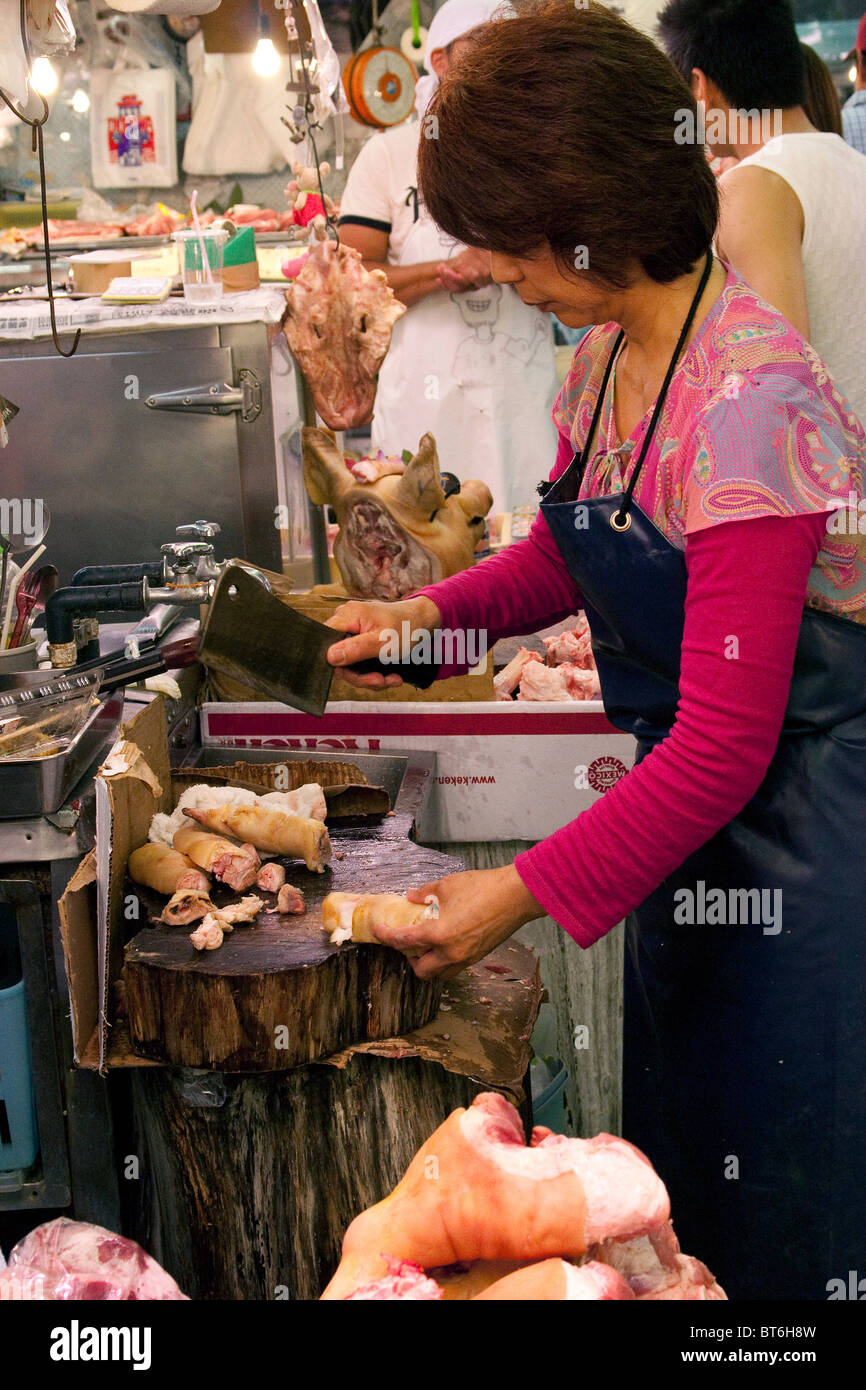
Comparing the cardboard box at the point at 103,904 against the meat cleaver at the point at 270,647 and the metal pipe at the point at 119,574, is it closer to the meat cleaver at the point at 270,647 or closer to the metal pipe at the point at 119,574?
the meat cleaver at the point at 270,647

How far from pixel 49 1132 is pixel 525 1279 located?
1241 mm

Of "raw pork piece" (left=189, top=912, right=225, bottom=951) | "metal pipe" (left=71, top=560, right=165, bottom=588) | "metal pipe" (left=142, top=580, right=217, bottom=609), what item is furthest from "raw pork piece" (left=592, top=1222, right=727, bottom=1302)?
"metal pipe" (left=71, top=560, right=165, bottom=588)

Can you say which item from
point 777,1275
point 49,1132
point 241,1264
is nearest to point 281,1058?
point 241,1264

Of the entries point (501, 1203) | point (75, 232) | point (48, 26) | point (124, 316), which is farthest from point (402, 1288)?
point (75, 232)

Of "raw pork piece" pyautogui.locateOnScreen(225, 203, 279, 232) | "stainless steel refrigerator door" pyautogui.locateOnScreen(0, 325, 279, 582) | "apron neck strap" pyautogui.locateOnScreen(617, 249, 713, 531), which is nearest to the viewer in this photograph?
"apron neck strap" pyautogui.locateOnScreen(617, 249, 713, 531)

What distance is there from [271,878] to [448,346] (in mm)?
3132

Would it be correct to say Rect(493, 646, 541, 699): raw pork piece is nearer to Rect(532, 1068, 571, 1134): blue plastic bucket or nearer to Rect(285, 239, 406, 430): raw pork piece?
Rect(532, 1068, 571, 1134): blue plastic bucket

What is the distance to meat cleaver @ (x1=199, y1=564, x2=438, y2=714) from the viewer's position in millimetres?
1927

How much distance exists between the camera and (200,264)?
3.44 meters

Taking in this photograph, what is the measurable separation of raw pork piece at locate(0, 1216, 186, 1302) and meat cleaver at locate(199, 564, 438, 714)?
1.07 meters

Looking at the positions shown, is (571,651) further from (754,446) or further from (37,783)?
(754,446)

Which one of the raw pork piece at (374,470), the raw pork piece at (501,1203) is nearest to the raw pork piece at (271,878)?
the raw pork piece at (501,1203)
